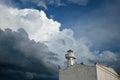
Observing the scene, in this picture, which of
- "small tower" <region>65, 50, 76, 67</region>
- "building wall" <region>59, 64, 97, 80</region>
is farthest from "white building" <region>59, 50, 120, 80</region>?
"small tower" <region>65, 50, 76, 67</region>

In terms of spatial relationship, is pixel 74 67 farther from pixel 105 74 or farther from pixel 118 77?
pixel 118 77

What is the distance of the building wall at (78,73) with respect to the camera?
4749cm

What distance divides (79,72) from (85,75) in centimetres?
154

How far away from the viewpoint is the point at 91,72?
156ft

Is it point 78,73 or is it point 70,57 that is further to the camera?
point 70,57

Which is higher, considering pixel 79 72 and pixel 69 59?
pixel 69 59

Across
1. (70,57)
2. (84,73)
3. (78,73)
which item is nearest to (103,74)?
(84,73)

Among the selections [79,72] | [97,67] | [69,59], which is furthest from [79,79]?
[69,59]

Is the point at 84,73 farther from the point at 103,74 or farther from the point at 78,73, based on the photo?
the point at 103,74

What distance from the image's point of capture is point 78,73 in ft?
161

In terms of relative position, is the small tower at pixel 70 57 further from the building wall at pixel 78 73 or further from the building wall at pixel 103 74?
the building wall at pixel 103 74

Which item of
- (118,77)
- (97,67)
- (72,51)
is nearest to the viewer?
(97,67)

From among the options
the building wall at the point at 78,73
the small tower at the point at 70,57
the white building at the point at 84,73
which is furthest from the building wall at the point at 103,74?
the small tower at the point at 70,57

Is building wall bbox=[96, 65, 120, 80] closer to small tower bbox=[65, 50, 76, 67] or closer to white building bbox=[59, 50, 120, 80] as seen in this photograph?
white building bbox=[59, 50, 120, 80]
